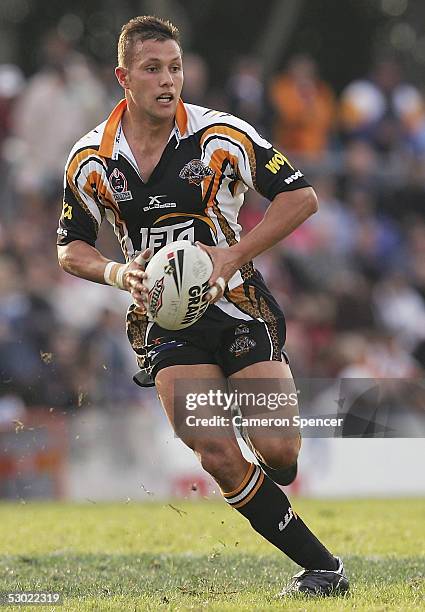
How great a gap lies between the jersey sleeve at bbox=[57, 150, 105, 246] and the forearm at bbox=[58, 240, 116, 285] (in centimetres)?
5

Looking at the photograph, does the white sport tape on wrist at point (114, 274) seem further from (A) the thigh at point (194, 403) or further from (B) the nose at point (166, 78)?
(B) the nose at point (166, 78)

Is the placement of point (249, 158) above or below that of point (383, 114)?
below

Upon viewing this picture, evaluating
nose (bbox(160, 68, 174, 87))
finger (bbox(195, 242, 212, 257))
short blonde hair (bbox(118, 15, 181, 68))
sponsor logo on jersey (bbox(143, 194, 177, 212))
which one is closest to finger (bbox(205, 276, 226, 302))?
finger (bbox(195, 242, 212, 257))

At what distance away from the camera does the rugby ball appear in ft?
18.9

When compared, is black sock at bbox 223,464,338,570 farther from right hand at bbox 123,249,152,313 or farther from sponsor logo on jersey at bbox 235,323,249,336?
right hand at bbox 123,249,152,313

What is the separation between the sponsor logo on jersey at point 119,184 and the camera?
6.23 metres

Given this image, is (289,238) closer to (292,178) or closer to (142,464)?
(142,464)

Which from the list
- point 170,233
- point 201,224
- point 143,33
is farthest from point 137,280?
point 143,33

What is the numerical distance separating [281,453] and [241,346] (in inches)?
22.9

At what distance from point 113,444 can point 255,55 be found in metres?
10.1

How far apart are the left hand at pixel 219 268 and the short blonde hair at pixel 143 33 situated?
1073 millimetres

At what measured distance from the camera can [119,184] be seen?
6.24 metres

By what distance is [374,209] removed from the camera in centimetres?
1576

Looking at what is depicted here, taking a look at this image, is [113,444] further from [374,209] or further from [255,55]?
[255,55]
